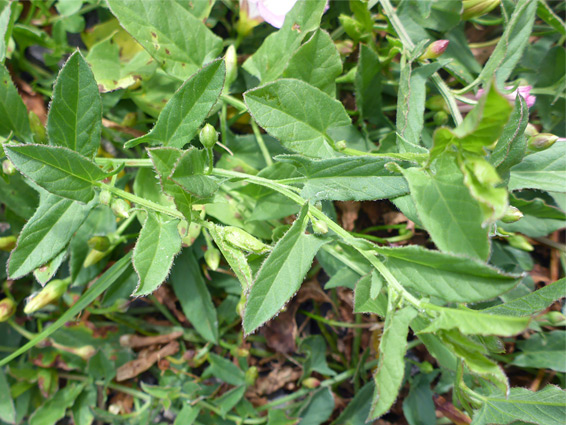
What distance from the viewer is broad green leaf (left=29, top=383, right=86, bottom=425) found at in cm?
121

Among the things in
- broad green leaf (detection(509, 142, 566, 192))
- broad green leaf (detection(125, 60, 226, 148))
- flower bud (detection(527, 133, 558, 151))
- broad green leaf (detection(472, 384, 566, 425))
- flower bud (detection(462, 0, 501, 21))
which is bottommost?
broad green leaf (detection(472, 384, 566, 425))

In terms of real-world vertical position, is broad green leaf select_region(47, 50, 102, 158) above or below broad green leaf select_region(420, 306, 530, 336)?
above

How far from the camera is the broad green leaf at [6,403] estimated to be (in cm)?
117

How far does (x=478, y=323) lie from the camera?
52cm

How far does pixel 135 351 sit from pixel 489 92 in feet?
4.17

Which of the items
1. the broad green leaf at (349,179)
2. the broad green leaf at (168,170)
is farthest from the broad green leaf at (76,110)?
the broad green leaf at (349,179)

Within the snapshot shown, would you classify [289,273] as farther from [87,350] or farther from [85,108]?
[87,350]

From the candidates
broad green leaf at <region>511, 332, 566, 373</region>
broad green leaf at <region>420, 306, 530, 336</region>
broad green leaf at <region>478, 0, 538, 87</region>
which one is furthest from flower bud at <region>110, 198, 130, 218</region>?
broad green leaf at <region>511, 332, 566, 373</region>

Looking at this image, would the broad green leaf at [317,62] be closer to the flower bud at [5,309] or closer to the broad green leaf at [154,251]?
the broad green leaf at [154,251]

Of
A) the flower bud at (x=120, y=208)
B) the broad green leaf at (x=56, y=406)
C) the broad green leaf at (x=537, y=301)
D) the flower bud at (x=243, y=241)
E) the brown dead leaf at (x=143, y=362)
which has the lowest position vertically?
the broad green leaf at (x=56, y=406)

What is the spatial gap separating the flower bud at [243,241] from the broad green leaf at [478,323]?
0.96 ft

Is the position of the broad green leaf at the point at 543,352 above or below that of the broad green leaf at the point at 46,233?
below

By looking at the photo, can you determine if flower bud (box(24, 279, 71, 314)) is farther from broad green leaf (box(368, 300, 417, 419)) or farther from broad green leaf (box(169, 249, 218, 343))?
broad green leaf (box(368, 300, 417, 419))

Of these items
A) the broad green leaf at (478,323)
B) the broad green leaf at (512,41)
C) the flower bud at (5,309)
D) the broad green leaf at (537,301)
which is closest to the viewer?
the broad green leaf at (478,323)
